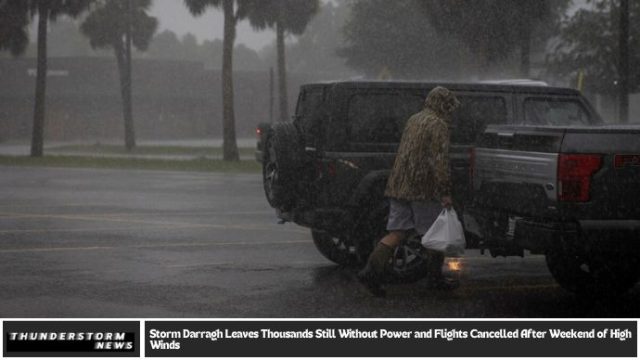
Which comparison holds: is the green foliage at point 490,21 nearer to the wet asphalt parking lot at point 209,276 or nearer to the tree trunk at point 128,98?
the wet asphalt parking lot at point 209,276

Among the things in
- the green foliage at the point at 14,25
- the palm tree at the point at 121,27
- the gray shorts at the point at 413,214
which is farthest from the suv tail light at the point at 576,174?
the palm tree at the point at 121,27

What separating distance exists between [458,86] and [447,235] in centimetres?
224

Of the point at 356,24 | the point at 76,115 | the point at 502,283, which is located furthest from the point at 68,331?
the point at 76,115

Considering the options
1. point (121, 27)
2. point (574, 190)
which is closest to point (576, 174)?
point (574, 190)

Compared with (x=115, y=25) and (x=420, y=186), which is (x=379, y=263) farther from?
(x=115, y=25)

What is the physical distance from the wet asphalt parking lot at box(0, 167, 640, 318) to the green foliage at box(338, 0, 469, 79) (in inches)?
1935

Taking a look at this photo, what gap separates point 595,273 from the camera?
10312 mm

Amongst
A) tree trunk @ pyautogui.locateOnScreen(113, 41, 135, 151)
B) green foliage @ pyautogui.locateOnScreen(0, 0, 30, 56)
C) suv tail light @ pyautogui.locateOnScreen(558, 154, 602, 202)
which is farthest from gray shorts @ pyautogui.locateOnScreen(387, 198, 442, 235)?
tree trunk @ pyautogui.locateOnScreen(113, 41, 135, 151)

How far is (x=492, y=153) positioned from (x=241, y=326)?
3119 millimetres

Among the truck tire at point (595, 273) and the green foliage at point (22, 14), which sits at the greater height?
the green foliage at point (22, 14)

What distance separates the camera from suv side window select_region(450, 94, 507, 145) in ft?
37.3

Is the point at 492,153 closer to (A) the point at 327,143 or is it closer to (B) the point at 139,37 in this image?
(A) the point at 327,143

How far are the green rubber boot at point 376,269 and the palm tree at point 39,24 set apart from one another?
37.4 meters

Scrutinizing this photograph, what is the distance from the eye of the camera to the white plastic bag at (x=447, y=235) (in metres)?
9.66
